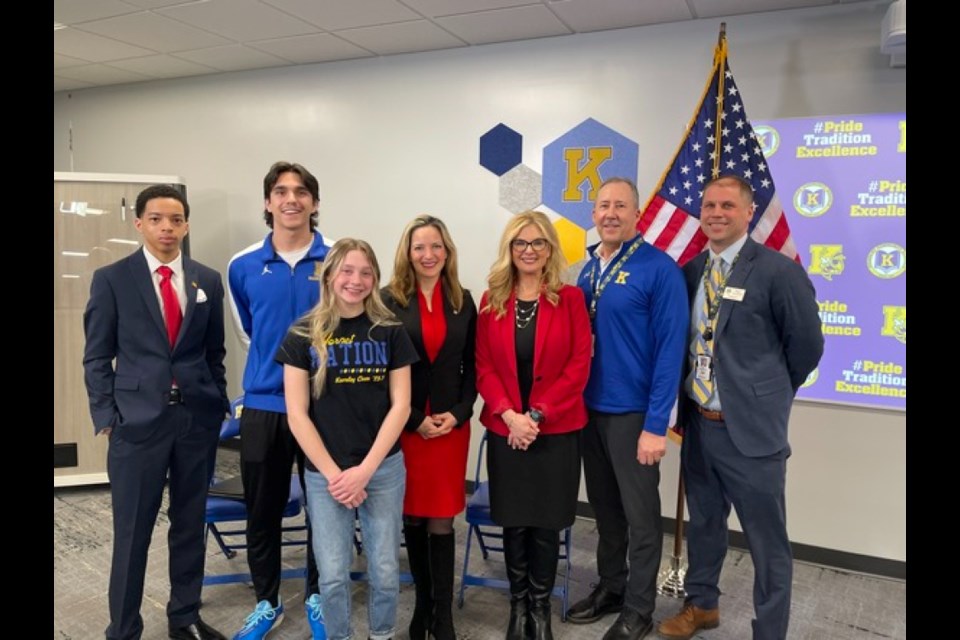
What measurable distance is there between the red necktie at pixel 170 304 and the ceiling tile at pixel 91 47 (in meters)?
2.61

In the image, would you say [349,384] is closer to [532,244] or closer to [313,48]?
[532,244]

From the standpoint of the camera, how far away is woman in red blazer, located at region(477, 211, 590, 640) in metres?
2.24

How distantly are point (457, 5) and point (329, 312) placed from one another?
2.04 m

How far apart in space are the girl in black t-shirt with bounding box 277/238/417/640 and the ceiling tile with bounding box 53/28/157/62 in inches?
124

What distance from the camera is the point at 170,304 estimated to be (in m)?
2.30

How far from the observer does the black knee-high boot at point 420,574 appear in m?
2.29

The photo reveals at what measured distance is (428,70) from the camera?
4.09 metres

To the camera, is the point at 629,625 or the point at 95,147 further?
the point at 95,147

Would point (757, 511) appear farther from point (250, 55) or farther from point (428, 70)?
point (250, 55)

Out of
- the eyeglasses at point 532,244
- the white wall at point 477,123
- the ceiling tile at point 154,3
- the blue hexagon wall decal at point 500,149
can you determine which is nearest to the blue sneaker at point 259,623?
the eyeglasses at point 532,244

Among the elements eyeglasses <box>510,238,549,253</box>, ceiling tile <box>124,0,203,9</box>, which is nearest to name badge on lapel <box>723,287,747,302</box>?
eyeglasses <box>510,238,549,253</box>
